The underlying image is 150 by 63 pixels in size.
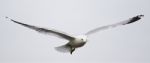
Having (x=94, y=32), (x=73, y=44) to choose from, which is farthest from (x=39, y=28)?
(x=94, y=32)

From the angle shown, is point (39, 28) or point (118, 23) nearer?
point (39, 28)

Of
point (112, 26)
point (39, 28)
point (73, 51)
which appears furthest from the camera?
point (112, 26)

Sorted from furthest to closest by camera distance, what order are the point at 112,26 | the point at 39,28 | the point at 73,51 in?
the point at 112,26 → the point at 73,51 → the point at 39,28

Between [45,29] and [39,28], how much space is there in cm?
10

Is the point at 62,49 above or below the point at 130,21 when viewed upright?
below

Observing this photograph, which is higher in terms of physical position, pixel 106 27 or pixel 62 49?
pixel 106 27

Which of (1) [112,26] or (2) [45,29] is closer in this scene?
(2) [45,29]

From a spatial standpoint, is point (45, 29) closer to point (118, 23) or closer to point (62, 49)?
point (62, 49)

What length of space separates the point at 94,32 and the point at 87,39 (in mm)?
675

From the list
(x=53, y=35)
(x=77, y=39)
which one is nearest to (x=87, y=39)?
(x=77, y=39)

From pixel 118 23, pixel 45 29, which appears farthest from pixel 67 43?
pixel 118 23

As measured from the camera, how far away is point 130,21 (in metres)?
6.54

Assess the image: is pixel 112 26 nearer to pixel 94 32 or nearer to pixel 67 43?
pixel 94 32

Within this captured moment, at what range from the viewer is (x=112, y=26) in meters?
6.54
